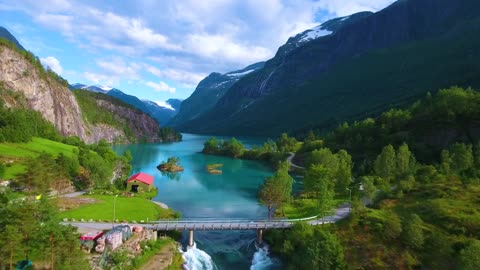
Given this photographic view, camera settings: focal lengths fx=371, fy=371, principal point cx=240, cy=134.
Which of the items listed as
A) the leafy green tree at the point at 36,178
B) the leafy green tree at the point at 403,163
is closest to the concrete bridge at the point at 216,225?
the leafy green tree at the point at 36,178

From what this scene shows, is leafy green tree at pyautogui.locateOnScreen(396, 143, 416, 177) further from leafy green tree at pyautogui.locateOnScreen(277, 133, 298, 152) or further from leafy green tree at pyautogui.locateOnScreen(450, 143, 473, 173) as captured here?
leafy green tree at pyautogui.locateOnScreen(277, 133, 298, 152)

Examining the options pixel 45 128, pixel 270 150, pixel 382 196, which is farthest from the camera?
pixel 270 150

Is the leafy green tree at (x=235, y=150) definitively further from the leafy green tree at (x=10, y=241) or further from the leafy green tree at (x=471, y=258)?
the leafy green tree at (x=10, y=241)

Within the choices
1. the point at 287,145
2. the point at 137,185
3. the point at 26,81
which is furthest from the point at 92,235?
the point at 26,81

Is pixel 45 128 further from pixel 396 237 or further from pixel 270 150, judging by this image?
pixel 396 237

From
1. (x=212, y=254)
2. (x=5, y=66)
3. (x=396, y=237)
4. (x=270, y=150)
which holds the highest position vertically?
(x=5, y=66)

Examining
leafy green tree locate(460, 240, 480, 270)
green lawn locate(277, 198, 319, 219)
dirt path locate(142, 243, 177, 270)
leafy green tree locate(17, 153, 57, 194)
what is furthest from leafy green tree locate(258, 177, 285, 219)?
leafy green tree locate(17, 153, 57, 194)

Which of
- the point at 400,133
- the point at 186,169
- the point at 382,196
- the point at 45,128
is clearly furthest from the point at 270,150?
the point at 382,196
